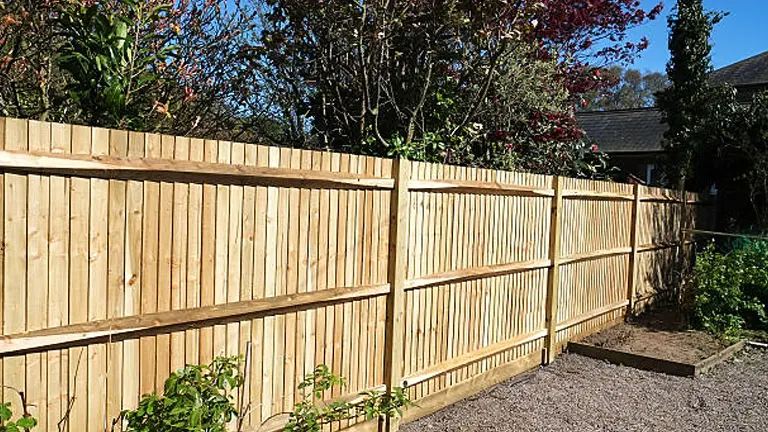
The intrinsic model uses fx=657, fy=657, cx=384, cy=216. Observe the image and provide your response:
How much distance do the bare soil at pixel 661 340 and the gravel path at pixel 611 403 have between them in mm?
482

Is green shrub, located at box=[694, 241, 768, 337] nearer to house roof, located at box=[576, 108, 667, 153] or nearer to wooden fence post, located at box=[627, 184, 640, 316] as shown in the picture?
wooden fence post, located at box=[627, 184, 640, 316]

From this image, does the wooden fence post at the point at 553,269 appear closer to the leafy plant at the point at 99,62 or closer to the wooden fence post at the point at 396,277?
the wooden fence post at the point at 396,277

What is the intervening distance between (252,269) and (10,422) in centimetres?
137

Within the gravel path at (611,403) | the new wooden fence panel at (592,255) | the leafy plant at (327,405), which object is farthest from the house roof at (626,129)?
the leafy plant at (327,405)

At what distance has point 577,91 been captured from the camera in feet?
34.4

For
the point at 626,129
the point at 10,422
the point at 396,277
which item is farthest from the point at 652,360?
the point at 626,129

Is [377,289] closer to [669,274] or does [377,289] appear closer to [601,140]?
[669,274]

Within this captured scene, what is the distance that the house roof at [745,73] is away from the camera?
18.4 meters

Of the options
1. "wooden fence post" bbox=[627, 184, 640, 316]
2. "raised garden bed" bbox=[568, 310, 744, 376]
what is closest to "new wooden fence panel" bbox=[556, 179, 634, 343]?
"wooden fence post" bbox=[627, 184, 640, 316]

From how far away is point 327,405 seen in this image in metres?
4.06

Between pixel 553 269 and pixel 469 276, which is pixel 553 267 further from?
pixel 469 276

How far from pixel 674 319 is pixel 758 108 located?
13.1 ft

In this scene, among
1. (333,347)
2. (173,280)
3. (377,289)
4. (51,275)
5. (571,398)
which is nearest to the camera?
(51,275)

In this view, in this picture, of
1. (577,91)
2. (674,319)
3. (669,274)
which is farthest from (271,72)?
(669,274)
